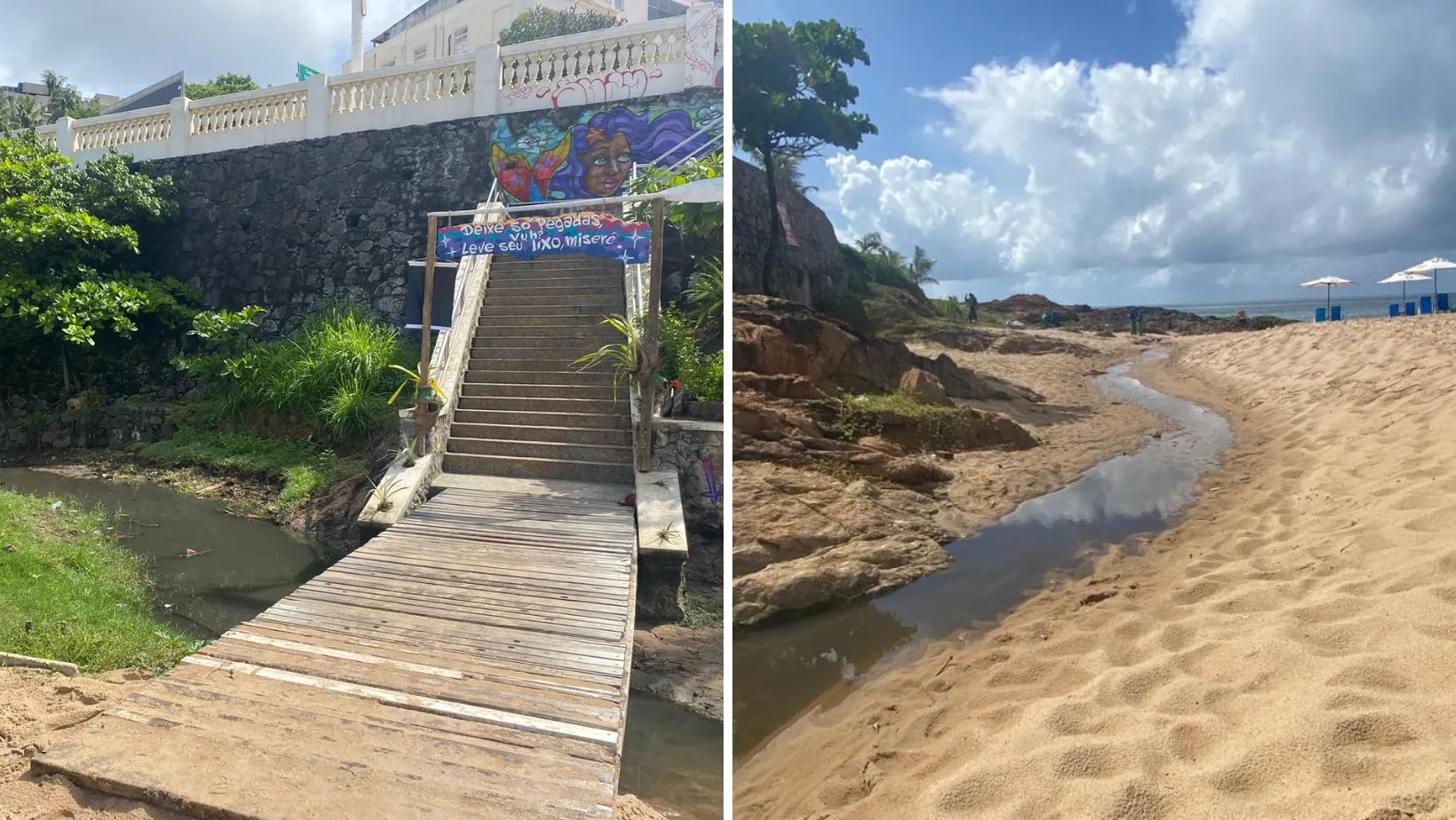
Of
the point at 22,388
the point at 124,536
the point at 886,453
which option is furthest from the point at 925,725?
the point at 22,388

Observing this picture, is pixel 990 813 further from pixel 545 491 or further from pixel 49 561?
pixel 49 561

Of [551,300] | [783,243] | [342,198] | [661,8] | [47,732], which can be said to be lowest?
[47,732]

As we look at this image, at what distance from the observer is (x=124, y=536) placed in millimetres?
3992

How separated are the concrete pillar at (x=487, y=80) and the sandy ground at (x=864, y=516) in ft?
11.8

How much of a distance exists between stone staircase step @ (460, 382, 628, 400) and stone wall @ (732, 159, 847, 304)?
973mm

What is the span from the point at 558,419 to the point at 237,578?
1707 millimetres

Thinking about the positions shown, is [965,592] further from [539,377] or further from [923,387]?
[539,377]

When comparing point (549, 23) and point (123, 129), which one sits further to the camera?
point (549, 23)

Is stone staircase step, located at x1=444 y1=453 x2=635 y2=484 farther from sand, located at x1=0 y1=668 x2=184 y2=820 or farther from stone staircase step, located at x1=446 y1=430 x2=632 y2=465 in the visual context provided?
sand, located at x1=0 y1=668 x2=184 y2=820

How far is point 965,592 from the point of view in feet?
10.2

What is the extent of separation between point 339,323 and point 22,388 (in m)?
2.28

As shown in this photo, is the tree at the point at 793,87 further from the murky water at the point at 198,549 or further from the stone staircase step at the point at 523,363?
the murky water at the point at 198,549

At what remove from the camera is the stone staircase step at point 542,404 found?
445cm

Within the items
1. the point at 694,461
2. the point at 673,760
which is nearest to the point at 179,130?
the point at 694,461
